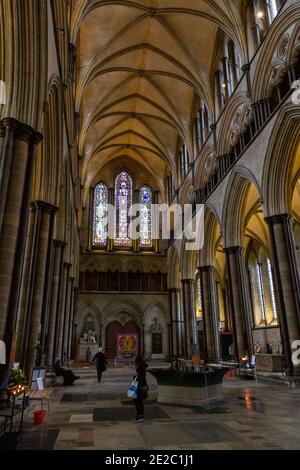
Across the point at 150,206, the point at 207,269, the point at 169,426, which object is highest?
the point at 150,206

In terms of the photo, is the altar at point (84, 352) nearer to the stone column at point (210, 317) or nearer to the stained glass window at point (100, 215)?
the stained glass window at point (100, 215)

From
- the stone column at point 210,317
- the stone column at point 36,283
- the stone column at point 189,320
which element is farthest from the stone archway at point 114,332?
the stone column at point 36,283

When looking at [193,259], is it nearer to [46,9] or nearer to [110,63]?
[110,63]

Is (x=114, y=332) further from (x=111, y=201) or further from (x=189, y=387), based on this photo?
(x=189, y=387)

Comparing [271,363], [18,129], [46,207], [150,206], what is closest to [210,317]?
[271,363]

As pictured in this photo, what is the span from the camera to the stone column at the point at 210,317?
58.5ft

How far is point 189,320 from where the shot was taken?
22.9m

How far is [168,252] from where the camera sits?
1093 inches

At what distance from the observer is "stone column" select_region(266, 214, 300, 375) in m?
11.0

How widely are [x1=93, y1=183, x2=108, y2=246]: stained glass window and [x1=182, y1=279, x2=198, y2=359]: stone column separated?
840 cm

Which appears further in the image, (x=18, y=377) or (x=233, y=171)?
(x=233, y=171)

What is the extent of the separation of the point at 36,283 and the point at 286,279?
788cm
